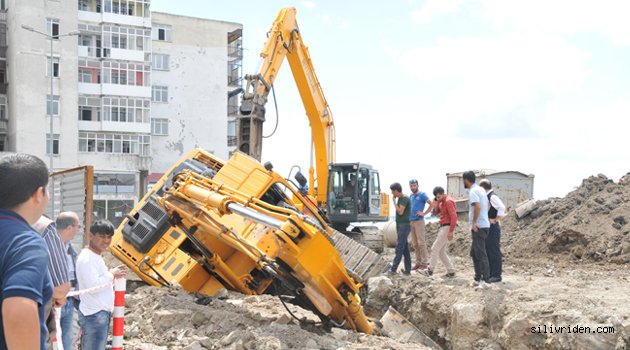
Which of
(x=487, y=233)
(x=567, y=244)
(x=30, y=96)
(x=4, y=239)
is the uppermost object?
(x=30, y=96)

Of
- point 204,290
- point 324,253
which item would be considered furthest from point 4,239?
point 204,290

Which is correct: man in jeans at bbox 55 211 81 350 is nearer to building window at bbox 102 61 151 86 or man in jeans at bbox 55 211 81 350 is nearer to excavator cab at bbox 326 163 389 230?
excavator cab at bbox 326 163 389 230

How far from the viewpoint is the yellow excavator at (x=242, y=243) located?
8039mm

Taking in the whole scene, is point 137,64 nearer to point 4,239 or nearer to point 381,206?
point 381,206

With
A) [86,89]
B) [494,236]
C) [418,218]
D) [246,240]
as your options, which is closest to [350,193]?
[418,218]

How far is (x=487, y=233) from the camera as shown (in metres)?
10.2

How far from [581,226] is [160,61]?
38.8m

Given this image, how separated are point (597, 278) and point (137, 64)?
3732 centimetres

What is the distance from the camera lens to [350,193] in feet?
57.8

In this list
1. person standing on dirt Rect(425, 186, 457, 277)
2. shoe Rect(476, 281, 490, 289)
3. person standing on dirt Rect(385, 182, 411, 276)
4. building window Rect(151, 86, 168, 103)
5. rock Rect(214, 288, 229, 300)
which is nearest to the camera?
rock Rect(214, 288, 229, 300)

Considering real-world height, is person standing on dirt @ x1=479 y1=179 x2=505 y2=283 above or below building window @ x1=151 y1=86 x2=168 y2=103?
below

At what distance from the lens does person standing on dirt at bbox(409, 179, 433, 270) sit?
12391 mm

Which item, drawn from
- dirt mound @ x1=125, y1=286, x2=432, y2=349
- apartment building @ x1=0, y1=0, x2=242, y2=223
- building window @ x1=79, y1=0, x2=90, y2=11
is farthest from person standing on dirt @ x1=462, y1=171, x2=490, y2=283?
building window @ x1=79, y1=0, x2=90, y2=11

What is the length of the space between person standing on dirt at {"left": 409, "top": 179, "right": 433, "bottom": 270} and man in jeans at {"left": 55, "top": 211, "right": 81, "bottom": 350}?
24.2 ft
